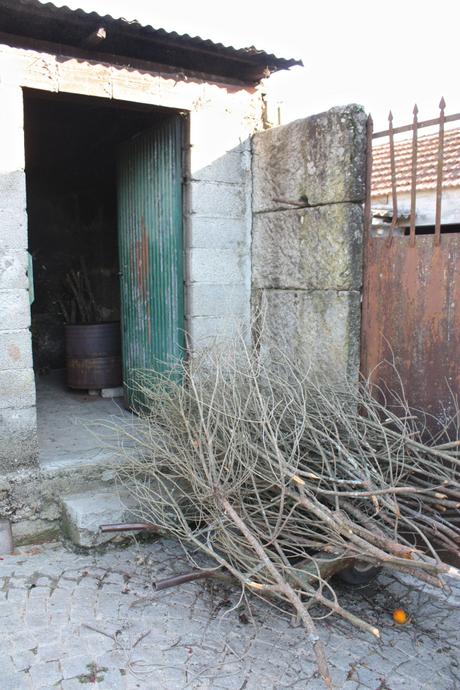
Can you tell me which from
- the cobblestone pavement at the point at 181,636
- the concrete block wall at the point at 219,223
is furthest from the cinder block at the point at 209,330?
the cobblestone pavement at the point at 181,636

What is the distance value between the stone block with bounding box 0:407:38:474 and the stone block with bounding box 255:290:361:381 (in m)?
1.79

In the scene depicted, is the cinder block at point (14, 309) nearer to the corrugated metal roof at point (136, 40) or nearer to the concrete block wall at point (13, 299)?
the concrete block wall at point (13, 299)

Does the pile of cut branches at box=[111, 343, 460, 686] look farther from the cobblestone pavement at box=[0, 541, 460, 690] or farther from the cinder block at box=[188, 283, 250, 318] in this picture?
the cinder block at box=[188, 283, 250, 318]

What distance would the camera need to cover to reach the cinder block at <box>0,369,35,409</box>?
158 inches

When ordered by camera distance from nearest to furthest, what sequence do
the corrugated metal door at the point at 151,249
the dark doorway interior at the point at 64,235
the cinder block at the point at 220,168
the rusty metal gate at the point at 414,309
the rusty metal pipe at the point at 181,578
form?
the rusty metal pipe at the point at 181,578
the rusty metal gate at the point at 414,309
the cinder block at the point at 220,168
the corrugated metal door at the point at 151,249
the dark doorway interior at the point at 64,235

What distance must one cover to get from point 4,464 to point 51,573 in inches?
33.4

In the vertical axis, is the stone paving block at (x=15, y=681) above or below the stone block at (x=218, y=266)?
below

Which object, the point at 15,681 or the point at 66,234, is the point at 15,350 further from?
the point at 66,234

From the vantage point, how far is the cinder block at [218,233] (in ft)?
15.7

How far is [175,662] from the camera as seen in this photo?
9.33ft

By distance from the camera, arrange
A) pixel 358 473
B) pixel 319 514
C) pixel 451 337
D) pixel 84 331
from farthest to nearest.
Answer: pixel 84 331 < pixel 451 337 < pixel 358 473 < pixel 319 514

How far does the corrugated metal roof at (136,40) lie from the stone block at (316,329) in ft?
6.09

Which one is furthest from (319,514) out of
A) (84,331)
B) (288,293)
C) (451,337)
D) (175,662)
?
(84,331)

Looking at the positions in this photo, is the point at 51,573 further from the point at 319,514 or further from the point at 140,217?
the point at 140,217
